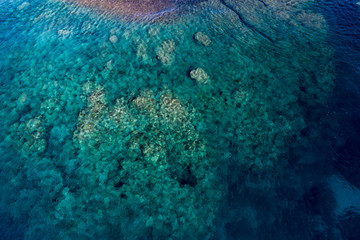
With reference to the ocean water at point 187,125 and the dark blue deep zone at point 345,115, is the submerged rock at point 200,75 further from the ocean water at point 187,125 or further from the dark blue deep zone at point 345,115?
the dark blue deep zone at point 345,115

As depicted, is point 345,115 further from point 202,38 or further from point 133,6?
point 133,6

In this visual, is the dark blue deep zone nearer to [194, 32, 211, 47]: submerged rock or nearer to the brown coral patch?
[194, 32, 211, 47]: submerged rock

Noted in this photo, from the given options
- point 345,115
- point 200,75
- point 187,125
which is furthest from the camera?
point 200,75

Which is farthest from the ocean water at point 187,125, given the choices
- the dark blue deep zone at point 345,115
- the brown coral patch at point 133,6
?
the brown coral patch at point 133,6

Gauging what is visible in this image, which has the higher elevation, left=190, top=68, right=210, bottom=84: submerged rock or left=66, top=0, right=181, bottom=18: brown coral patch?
left=66, top=0, right=181, bottom=18: brown coral patch

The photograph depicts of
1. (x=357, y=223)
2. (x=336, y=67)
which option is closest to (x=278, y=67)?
(x=336, y=67)

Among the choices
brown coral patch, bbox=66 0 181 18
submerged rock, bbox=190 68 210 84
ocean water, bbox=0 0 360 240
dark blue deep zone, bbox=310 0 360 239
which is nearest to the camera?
ocean water, bbox=0 0 360 240

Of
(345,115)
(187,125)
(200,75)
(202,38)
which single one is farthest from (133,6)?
(345,115)

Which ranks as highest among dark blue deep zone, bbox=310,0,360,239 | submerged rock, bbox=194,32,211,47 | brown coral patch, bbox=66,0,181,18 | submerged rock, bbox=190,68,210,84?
brown coral patch, bbox=66,0,181,18

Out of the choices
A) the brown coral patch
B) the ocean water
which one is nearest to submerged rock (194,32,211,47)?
the ocean water
